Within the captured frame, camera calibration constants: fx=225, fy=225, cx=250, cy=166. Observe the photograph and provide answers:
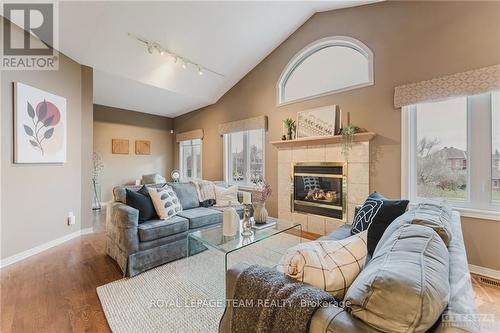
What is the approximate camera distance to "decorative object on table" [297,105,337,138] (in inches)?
135

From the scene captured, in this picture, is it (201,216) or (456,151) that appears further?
(201,216)

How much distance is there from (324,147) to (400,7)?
1996mm

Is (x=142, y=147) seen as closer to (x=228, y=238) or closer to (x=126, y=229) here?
(x=126, y=229)

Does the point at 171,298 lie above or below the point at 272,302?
below

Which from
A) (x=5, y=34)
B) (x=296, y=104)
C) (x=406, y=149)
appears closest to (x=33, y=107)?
(x=5, y=34)

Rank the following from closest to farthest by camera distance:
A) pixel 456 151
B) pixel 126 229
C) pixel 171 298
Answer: pixel 171 298 < pixel 126 229 < pixel 456 151

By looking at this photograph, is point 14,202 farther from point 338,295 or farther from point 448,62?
point 448,62

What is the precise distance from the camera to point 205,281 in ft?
7.21

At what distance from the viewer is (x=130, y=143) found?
6.24m

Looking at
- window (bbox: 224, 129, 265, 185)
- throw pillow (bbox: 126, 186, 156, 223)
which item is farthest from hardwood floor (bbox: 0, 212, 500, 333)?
window (bbox: 224, 129, 265, 185)

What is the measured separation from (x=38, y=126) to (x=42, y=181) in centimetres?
72

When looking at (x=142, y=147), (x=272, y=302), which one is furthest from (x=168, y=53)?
(x=272, y=302)

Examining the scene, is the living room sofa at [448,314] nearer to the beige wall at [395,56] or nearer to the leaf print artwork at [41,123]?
the beige wall at [395,56]

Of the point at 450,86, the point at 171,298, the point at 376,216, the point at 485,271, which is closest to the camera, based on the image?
the point at 376,216
